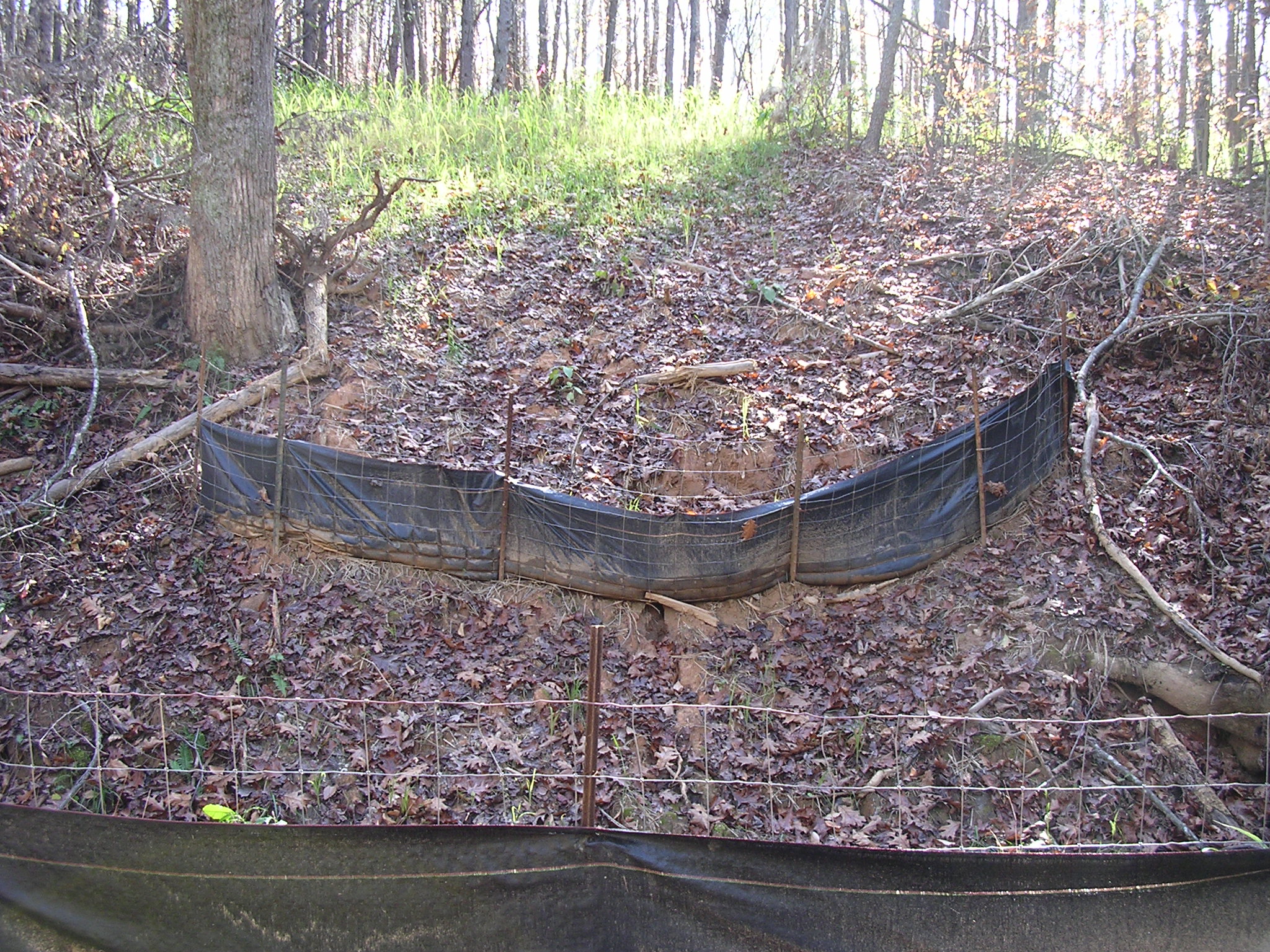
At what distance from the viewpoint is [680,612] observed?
693 centimetres

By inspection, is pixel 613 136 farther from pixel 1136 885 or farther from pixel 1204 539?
pixel 1136 885

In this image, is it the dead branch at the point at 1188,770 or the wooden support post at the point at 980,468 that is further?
the wooden support post at the point at 980,468

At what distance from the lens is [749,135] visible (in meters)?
14.8

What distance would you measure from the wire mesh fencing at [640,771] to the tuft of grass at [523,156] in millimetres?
6799

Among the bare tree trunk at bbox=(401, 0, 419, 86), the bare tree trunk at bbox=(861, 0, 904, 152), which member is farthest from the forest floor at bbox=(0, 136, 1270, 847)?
the bare tree trunk at bbox=(401, 0, 419, 86)

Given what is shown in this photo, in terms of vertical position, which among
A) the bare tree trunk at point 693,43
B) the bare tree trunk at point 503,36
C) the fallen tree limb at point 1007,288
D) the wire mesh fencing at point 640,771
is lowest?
the wire mesh fencing at point 640,771

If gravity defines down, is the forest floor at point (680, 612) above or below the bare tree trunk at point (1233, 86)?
below

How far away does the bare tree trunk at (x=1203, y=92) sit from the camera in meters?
12.4

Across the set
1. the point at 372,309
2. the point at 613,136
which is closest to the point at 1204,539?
the point at 372,309

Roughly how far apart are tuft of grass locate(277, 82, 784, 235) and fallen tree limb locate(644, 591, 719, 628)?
627 cm

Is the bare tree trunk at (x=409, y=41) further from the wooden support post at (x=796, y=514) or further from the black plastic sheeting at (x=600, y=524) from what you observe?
the wooden support post at (x=796, y=514)

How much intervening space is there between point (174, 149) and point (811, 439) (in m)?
8.86

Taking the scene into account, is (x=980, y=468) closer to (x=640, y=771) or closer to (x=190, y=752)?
(x=640, y=771)

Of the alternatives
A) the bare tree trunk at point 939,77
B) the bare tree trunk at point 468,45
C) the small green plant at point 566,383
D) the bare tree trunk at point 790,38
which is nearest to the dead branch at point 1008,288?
the small green plant at point 566,383
